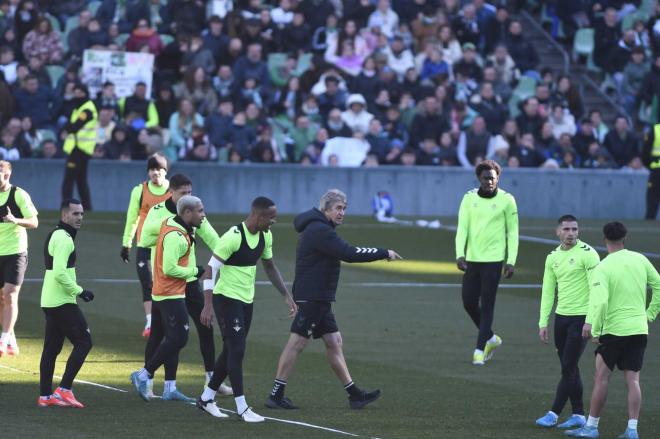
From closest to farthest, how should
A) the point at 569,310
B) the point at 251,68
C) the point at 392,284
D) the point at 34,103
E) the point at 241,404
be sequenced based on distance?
the point at 241,404
the point at 569,310
the point at 392,284
the point at 34,103
the point at 251,68

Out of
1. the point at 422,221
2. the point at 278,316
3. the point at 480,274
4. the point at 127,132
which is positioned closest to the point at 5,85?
the point at 127,132

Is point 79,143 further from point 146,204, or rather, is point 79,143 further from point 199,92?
point 146,204

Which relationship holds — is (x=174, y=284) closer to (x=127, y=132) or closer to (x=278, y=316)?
(x=278, y=316)

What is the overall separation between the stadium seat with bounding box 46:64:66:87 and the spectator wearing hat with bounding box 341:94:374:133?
637 cm

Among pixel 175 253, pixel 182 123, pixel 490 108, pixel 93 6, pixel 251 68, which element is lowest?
pixel 175 253

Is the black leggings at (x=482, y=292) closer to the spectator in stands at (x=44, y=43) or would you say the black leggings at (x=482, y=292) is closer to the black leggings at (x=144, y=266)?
the black leggings at (x=144, y=266)

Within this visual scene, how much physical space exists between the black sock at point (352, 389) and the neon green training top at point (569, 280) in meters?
1.70

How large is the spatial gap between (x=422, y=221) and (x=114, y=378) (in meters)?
15.4

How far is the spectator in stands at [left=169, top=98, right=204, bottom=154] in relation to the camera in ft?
101

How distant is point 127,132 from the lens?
99.6ft

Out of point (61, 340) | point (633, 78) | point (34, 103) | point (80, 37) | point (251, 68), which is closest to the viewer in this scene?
point (61, 340)

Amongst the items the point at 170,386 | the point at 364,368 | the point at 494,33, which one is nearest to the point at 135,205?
the point at 364,368

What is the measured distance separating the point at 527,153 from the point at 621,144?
239cm

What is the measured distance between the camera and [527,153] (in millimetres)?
31625
